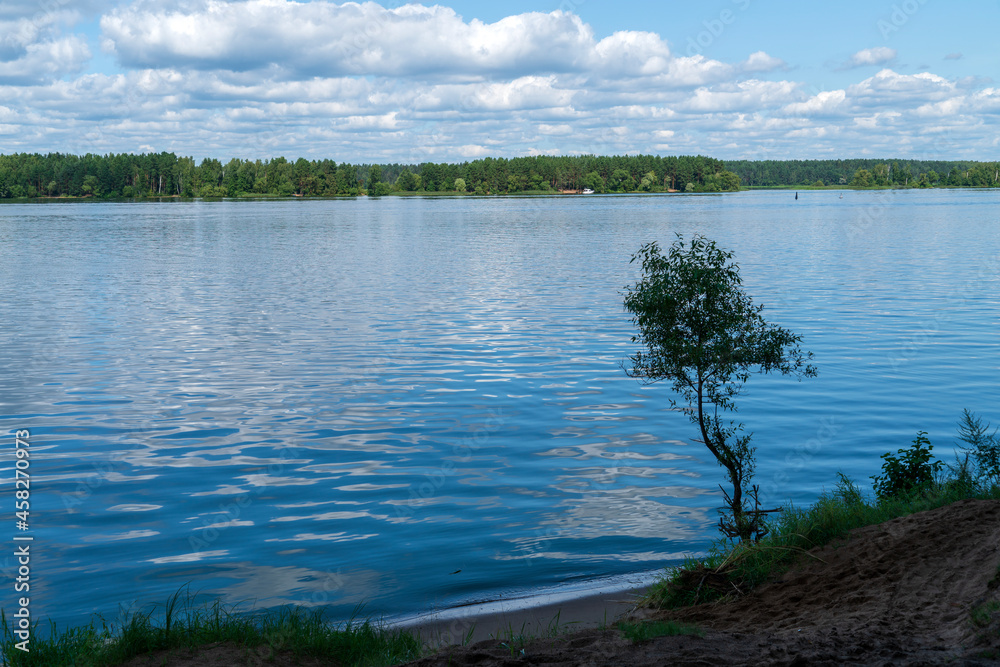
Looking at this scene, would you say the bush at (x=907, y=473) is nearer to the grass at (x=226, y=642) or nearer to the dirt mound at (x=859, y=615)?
the dirt mound at (x=859, y=615)

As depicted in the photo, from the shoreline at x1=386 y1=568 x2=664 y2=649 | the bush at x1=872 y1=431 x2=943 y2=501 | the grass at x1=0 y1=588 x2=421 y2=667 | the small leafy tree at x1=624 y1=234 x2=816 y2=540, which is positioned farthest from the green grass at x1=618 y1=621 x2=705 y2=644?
the bush at x1=872 y1=431 x2=943 y2=501

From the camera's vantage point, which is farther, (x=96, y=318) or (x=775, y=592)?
(x=96, y=318)

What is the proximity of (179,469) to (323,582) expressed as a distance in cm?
622

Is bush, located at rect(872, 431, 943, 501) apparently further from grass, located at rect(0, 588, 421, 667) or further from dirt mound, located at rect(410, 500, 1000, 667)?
grass, located at rect(0, 588, 421, 667)

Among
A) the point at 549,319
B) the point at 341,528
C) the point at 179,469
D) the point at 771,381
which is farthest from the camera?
the point at 549,319

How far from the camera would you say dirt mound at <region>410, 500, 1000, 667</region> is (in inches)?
315

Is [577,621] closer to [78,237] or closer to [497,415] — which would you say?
[497,415]

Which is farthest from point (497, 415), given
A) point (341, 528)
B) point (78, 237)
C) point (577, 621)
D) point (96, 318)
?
point (78, 237)

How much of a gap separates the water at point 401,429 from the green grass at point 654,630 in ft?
9.93

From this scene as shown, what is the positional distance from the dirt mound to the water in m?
2.97

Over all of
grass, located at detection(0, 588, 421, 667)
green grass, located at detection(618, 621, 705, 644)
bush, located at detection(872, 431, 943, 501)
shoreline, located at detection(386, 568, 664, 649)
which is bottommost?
shoreline, located at detection(386, 568, 664, 649)

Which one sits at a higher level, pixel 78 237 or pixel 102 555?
pixel 78 237

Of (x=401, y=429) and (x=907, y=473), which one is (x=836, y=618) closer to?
(x=907, y=473)

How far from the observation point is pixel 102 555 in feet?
43.1
